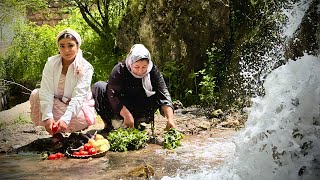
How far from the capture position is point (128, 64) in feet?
17.2

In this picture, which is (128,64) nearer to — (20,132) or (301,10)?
(20,132)

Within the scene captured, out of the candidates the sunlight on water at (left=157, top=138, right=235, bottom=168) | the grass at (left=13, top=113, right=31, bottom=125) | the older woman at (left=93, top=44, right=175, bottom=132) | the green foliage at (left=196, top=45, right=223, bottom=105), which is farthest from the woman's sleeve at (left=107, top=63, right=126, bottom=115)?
the green foliage at (left=196, top=45, right=223, bottom=105)

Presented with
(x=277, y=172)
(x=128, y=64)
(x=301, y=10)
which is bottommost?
(x=277, y=172)

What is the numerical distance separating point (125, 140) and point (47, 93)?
1025 mm

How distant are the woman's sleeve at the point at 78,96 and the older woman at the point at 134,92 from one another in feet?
1.24

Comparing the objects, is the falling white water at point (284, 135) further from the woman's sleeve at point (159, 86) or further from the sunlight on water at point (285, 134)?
the woman's sleeve at point (159, 86)

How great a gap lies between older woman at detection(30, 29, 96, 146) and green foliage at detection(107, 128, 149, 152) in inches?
15.5

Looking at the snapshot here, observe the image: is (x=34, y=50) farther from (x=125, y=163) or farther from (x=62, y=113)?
(x=125, y=163)

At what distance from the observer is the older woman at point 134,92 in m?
5.20

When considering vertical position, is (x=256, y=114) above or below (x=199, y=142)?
above

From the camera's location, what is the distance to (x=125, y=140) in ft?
16.2

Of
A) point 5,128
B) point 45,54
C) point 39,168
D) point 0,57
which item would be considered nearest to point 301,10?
point 39,168

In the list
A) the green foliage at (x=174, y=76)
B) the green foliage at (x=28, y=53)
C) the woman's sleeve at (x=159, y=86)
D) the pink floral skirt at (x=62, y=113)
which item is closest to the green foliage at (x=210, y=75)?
the green foliage at (x=174, y=76)

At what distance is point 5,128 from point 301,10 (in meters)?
4.47
